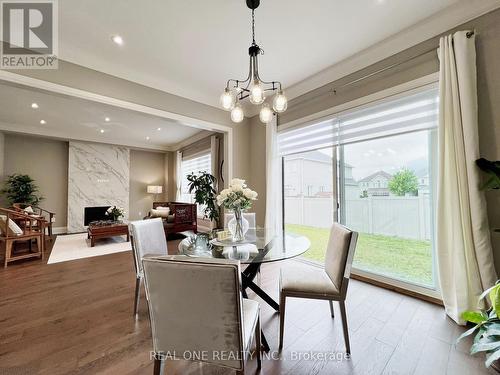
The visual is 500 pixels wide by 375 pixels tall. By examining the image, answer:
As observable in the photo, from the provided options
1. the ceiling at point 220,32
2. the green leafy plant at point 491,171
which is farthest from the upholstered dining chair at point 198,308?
the ceiling at point 220,32

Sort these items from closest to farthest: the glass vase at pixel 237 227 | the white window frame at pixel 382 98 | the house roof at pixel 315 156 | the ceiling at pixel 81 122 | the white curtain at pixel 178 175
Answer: the glass vase at pixel 237 227, the white window frame at pixel 382 98, the house roof at pixel 315 156, the ceiling at pixel 81 122, the white curtain at pixel 178 175

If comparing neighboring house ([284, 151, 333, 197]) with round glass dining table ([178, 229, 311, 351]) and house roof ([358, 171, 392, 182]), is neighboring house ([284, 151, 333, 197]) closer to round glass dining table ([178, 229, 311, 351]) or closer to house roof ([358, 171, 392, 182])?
house roof ([358, 171, 392, 182])

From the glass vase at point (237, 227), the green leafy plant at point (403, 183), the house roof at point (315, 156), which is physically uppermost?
the house roof at point (315, 156)

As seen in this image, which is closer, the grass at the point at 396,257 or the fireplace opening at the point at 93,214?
the grass at the point at 396,257

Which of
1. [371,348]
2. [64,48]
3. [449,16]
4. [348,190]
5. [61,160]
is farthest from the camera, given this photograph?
[61,160]

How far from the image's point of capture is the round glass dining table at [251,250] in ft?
5.22

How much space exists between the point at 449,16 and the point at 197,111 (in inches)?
128

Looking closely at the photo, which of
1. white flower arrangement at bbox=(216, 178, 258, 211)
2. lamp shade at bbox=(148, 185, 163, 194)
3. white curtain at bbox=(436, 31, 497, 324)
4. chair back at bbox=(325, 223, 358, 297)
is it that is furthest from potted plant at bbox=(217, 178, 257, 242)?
lamp shade at bbox=(148, 185, 163, 194)

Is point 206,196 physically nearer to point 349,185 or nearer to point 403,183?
point 349,185

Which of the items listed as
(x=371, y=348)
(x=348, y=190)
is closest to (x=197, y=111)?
(x=348, y=190)

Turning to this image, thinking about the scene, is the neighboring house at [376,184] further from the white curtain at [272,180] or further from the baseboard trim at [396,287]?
the white curtain at [272,180]

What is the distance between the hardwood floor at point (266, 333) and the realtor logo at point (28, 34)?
258 cm

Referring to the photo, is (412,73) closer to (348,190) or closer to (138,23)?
(348,190)

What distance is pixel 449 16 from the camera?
6.48 feet
